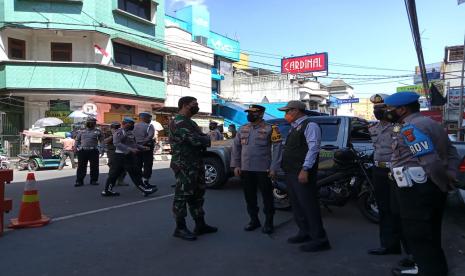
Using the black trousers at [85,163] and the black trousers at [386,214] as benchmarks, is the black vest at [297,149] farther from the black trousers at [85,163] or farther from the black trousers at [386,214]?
the black trousers at [85,163]

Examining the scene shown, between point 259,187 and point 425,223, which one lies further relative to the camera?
point 259,187

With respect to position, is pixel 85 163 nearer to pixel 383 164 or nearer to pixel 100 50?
pixel 383 164

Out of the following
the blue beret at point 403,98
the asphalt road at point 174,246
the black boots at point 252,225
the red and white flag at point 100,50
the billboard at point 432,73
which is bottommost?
the asphalt road at point 174,246

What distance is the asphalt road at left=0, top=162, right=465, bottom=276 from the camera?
177 inches

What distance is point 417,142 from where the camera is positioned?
3.53 m

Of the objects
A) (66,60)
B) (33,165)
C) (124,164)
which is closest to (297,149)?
(124,164)

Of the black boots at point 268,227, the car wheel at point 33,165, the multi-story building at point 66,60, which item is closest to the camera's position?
the black boots at point 268,227

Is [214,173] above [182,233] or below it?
above

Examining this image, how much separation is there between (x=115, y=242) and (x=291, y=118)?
2702 millimetres

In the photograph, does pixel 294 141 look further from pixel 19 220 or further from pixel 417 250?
pixel 19 220

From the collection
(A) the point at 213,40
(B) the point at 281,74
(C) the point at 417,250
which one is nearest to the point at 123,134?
(C) the point at 417,250

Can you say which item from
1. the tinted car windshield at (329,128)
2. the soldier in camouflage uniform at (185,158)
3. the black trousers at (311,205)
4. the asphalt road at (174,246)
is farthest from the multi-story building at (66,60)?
the black trousers at (311,205)

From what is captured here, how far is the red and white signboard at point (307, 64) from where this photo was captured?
4112 centimetres

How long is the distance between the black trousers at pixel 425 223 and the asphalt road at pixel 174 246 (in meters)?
0.79
